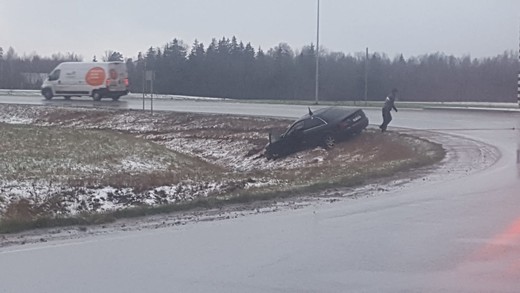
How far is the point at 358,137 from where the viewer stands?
27.4 meters

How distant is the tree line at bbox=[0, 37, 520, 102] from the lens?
87500mm

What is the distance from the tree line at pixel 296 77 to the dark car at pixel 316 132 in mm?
55010

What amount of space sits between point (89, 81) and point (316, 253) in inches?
1857

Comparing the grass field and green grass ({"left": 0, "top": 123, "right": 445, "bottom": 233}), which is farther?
the grass field

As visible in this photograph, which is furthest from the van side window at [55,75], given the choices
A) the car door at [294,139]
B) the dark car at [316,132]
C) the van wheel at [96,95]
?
the car door at [294,139]

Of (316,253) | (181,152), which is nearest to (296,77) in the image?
(181,152)

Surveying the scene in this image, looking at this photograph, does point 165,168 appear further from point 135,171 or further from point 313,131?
point 313,131

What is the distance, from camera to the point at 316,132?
26922 millimetres

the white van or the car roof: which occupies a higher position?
the white van

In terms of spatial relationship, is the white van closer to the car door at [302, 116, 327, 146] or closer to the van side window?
the van side window

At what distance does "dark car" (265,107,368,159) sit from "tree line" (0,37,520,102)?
5501 centimetres

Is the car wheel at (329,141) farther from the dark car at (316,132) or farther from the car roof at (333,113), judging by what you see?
the car roof at (333,113)

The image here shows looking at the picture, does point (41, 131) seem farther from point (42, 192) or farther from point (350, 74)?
point (350, 74)

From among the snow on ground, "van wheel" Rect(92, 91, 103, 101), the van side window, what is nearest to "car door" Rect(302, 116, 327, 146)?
the snow on ground
